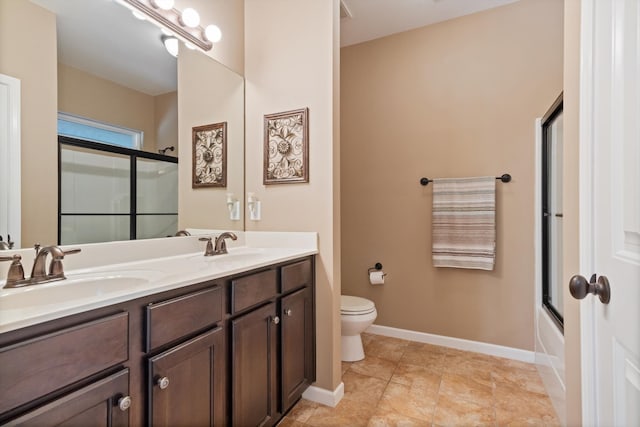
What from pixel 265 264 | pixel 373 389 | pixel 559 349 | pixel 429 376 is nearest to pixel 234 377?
pixel 265 264

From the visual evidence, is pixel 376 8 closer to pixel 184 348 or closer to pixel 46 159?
pixel 46 159

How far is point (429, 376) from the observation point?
2.07 m

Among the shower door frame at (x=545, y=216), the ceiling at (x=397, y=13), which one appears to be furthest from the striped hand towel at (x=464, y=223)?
the ceiling at (x=397, y=13)

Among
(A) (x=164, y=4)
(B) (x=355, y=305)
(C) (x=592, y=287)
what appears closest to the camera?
(C) (x=592, y=287)

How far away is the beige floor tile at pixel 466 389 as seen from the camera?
5.97 ft

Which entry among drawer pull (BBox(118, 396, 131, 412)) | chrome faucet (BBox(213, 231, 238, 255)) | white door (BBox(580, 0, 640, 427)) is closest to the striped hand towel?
white door (BBox(580, 0, 640, 427))

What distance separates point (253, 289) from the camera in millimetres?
1366

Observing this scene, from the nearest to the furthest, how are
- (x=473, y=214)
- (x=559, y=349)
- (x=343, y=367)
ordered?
(x=559, y=349) → (x=343, y=367) → (x=473, y=214)

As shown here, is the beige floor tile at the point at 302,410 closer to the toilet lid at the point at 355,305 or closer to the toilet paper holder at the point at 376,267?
the toilet lid at the point at 355,305

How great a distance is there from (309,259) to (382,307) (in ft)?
4.28

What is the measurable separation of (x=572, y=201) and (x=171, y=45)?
199 cm

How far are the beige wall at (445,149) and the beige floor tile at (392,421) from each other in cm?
107

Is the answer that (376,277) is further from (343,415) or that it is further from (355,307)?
(343,415)

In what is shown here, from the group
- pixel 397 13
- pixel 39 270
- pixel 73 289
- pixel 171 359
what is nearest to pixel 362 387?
pixel 171 359
